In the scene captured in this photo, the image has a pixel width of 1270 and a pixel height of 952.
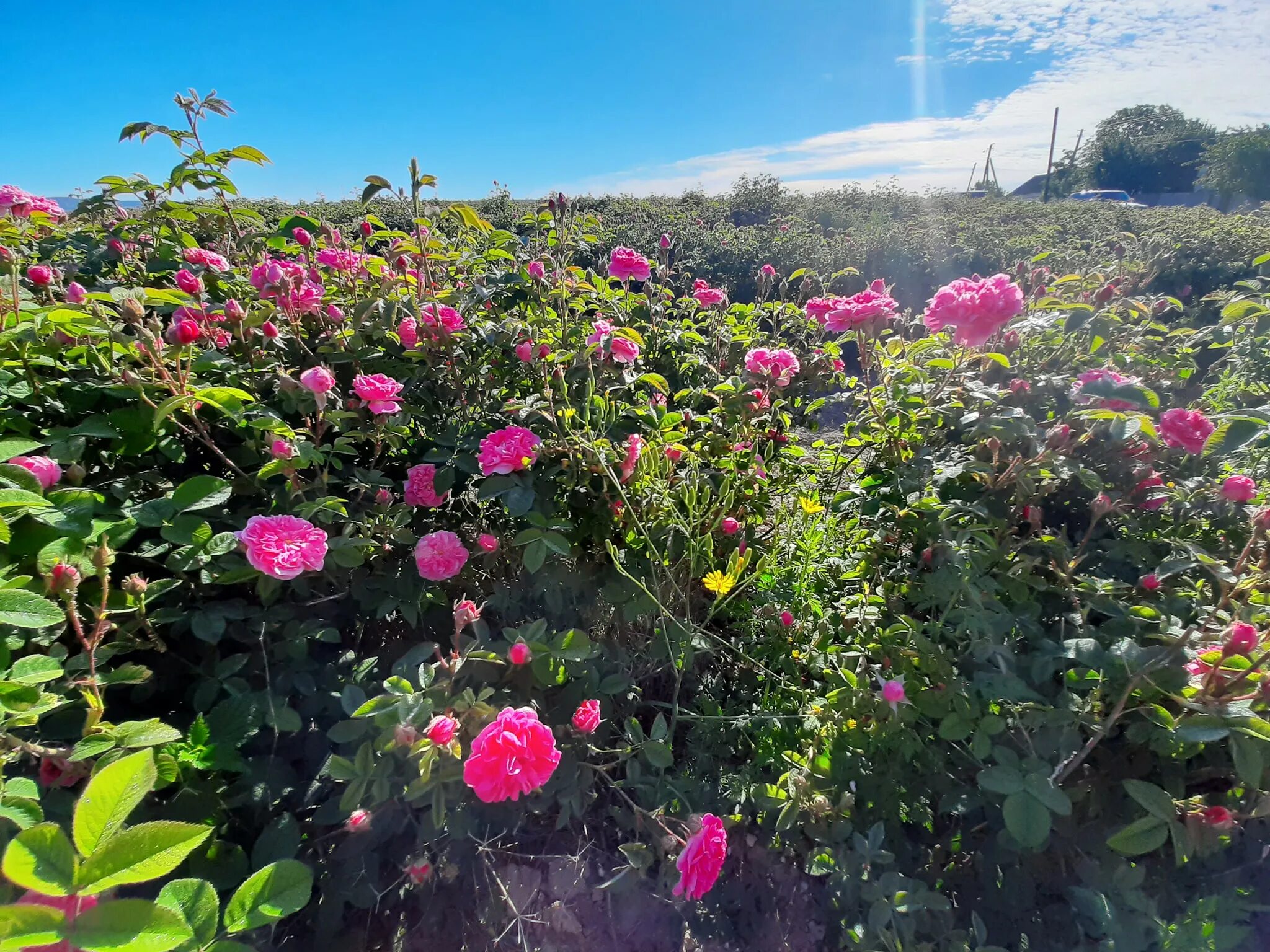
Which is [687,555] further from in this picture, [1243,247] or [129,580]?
[1243,247]

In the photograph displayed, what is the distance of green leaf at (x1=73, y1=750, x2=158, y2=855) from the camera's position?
1.67 feet

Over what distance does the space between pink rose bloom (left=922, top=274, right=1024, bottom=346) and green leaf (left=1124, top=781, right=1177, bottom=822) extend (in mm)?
945

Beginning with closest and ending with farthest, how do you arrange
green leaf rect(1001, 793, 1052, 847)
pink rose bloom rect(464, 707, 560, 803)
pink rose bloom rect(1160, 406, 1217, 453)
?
pink rose bloom rect(464, 707, 560, 803) → green leaf rect(1001, 793, 1052, 847) → pink rose bloom rect(1160, 406, 1217, 453)

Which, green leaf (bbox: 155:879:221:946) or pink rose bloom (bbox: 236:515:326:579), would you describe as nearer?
green leaf (bbox: 155:879:221:946)

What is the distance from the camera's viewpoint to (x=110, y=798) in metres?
0.53

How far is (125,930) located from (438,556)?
0.87 metres

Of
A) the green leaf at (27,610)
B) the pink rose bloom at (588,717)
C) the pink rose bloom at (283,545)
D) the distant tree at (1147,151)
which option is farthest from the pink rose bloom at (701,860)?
the distant tree at (1147,151)

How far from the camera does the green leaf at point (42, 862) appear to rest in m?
0.47

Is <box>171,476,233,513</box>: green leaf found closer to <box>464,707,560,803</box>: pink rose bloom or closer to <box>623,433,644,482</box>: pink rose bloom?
<box>464,707,560,803</box>: pink rose bloom

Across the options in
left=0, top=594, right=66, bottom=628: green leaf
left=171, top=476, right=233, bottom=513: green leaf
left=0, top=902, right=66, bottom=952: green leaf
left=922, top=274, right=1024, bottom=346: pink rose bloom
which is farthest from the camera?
left=922, top=274, right=1024, bottom=346: pink rose bloom

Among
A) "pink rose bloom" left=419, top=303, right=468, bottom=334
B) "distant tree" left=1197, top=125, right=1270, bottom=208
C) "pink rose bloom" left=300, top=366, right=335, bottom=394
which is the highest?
"distant tree" left=1197, top=125, right=1270, bottom=208

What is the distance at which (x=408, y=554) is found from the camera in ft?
4.99

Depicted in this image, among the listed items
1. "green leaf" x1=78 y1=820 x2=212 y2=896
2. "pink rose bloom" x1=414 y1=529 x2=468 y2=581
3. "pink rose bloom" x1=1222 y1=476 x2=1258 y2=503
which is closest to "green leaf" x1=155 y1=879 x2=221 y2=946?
"green leaf" x1=78 y1=820 x2=212 y2=896

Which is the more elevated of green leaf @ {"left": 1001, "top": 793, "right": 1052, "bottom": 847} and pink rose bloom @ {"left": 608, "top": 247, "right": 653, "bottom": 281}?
pink rose bloom @ {"left": 608, "top": 247, "right": 653, "bottom": 281}
